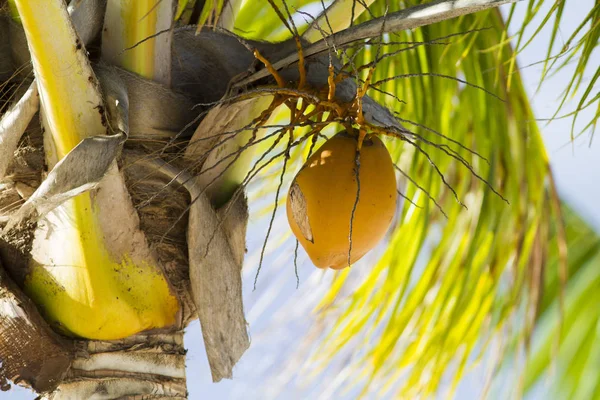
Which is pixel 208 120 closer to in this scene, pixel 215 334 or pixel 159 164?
pixel 159 164

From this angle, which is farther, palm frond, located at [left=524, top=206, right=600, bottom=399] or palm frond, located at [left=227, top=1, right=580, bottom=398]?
palm frond, located at [left=524, top=206, right=600, bottom=399]

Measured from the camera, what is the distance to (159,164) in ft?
4.80

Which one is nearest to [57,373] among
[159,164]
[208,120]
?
[159,164]

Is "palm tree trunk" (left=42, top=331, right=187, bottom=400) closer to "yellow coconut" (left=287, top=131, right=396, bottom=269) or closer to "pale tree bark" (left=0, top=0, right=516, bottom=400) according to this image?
"pale tree bark" (left=0, top=0, right=516, bottom=400)

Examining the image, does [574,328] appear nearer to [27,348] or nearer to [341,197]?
[341,197]

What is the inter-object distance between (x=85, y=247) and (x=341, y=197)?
0.46m

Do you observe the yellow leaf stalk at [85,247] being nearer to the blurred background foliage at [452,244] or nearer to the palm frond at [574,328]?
the blurred background foliage at [452,244]

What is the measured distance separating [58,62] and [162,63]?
0.25 m

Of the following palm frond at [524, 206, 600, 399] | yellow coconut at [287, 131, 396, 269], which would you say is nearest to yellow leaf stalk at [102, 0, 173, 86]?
yellow coconut at [287, 131, 396, 269]

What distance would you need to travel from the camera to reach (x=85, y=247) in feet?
4.63

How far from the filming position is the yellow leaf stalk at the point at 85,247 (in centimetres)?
134

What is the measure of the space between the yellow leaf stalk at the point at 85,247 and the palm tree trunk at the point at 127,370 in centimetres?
3

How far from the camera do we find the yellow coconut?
132 centimetres

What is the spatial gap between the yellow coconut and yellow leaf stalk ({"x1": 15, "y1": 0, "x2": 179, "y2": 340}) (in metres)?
0.31
